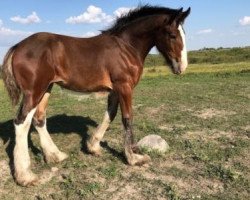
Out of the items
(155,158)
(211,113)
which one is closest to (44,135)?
(155,158)

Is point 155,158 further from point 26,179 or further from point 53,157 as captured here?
point 26,179

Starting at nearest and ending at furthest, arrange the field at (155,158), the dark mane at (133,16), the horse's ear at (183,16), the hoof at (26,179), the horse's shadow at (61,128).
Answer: the field at (155,158) → the hoof at (26,179) → the horse's ear at (183,16) → the dark mane at (133,16) → the horse's shadow at (61,128)

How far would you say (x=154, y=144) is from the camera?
24.7ft

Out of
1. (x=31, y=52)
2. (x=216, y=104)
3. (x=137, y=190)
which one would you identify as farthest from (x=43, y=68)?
(x=216, y=104)

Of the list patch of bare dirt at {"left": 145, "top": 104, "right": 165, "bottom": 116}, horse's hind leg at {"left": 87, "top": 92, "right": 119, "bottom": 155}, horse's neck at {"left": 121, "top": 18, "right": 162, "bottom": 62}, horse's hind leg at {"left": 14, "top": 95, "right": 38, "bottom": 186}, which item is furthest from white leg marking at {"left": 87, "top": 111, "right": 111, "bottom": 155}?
patch of bare dirt at {"left": 145, "top": 104, "right": 165, "bottom": 116}

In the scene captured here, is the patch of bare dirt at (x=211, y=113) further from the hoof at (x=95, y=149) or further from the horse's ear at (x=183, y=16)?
the horse's ear at (x=183, y=16)

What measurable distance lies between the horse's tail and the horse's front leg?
5.38 feet

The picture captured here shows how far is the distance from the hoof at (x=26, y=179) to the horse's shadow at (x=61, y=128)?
2.94ft

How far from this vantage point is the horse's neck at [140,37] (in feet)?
23.0

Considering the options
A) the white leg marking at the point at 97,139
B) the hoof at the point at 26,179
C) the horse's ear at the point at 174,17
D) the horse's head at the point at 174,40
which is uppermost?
the horse's ear at the point at 174,17

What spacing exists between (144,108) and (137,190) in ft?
19.8

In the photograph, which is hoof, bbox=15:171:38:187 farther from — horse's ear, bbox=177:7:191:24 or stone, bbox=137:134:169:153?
horse's ear, bbox=177:7:191:24

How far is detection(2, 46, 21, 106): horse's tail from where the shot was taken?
627 cm

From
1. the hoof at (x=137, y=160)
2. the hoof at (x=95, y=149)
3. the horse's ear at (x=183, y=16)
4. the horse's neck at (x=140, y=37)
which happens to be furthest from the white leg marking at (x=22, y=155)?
the horse's ear at (x=183, y=16)
